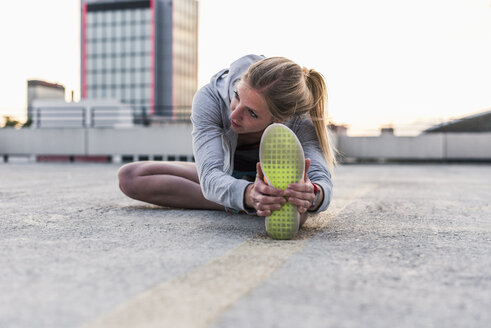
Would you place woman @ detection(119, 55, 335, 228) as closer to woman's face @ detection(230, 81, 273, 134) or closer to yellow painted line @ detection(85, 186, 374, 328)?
woman's face @ detection(230, 81, 273, 134)

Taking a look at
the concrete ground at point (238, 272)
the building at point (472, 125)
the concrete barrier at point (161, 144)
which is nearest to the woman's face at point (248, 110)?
the concrete ground at point (238, 272)

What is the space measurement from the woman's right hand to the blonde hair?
328 millimetres

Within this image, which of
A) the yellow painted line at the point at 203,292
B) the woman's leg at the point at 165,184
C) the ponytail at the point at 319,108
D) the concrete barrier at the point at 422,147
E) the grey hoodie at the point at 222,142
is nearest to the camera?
the yellow painted line at the point at 203,292

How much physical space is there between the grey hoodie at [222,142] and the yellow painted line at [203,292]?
33 cm

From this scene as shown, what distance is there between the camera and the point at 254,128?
2.10 meters

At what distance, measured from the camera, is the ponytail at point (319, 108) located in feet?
7.31

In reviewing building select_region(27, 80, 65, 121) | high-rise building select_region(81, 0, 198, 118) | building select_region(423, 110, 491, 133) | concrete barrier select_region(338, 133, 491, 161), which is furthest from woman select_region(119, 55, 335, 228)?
building select_region(27, 80, 65, 121)

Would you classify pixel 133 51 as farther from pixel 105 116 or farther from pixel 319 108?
pixel 319 108

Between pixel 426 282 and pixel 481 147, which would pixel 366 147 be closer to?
pixel 481 147

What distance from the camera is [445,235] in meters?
2.08

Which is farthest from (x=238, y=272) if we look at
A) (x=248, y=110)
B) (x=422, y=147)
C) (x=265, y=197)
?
(x=422, y=147)

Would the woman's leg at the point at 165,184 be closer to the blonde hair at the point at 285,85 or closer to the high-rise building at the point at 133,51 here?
the blonde hair at the point at 285,85

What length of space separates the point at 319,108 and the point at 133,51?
57.4 meters

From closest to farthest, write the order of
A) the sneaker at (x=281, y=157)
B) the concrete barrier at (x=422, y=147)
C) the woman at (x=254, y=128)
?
the sneaker at (x=281, y=157), the woman at (x=254, y=128), the concrete barrier at (x=422, y=147)
